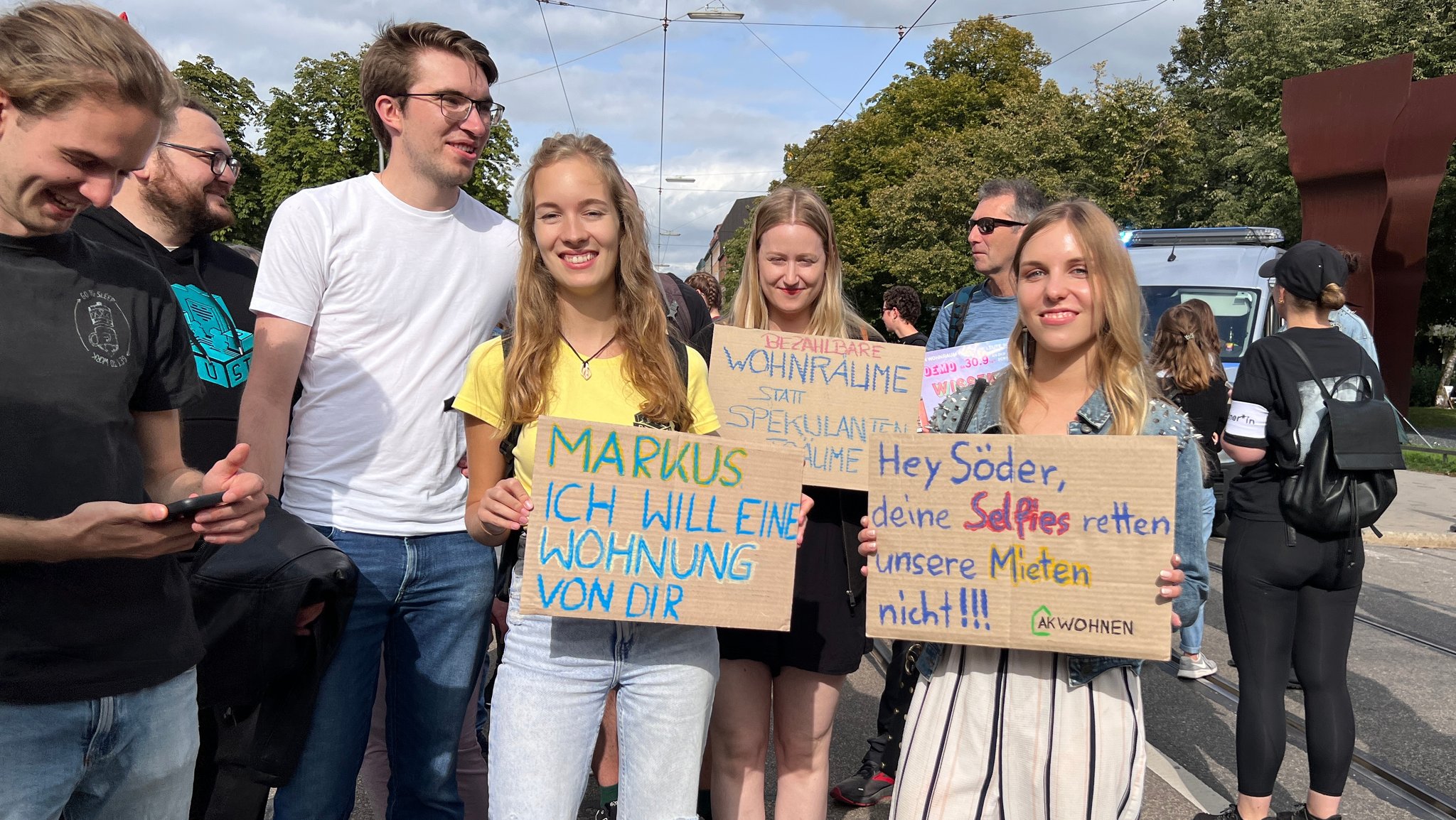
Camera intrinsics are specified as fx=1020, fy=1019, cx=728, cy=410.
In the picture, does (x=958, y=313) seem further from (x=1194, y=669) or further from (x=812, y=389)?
(x=1194, y=669)

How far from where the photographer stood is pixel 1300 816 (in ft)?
12.3

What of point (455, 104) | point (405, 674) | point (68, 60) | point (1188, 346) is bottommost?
point (405, 674)

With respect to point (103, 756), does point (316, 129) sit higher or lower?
higher

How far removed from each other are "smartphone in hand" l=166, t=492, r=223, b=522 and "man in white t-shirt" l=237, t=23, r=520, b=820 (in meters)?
0.76

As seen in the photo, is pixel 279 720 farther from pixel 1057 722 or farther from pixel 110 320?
pixel 1057 722

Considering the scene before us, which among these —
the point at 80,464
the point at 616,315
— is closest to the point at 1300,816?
the point at 616,315

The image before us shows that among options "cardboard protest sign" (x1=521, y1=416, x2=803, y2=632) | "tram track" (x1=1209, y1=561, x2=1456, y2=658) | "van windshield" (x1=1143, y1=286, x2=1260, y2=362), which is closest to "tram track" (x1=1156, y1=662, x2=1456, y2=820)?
→ "tram track" (x1=1209, y1=561, x2=1456, y2=658)

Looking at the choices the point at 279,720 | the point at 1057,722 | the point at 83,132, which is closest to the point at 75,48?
the point at 83,132

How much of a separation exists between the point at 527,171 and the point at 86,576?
1299mm

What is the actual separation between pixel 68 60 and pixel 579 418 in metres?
1.14

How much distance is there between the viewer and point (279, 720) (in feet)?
7.87

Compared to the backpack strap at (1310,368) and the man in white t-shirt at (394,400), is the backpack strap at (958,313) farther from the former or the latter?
the man in white t-shirt at (394,400)

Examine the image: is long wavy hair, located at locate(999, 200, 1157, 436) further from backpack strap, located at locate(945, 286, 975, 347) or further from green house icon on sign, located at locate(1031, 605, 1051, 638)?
backpack strap, located at locate(945, 286, 975, 347)

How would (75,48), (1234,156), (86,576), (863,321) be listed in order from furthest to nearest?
(1234,156), (863,321), (86,576), (75,48)
